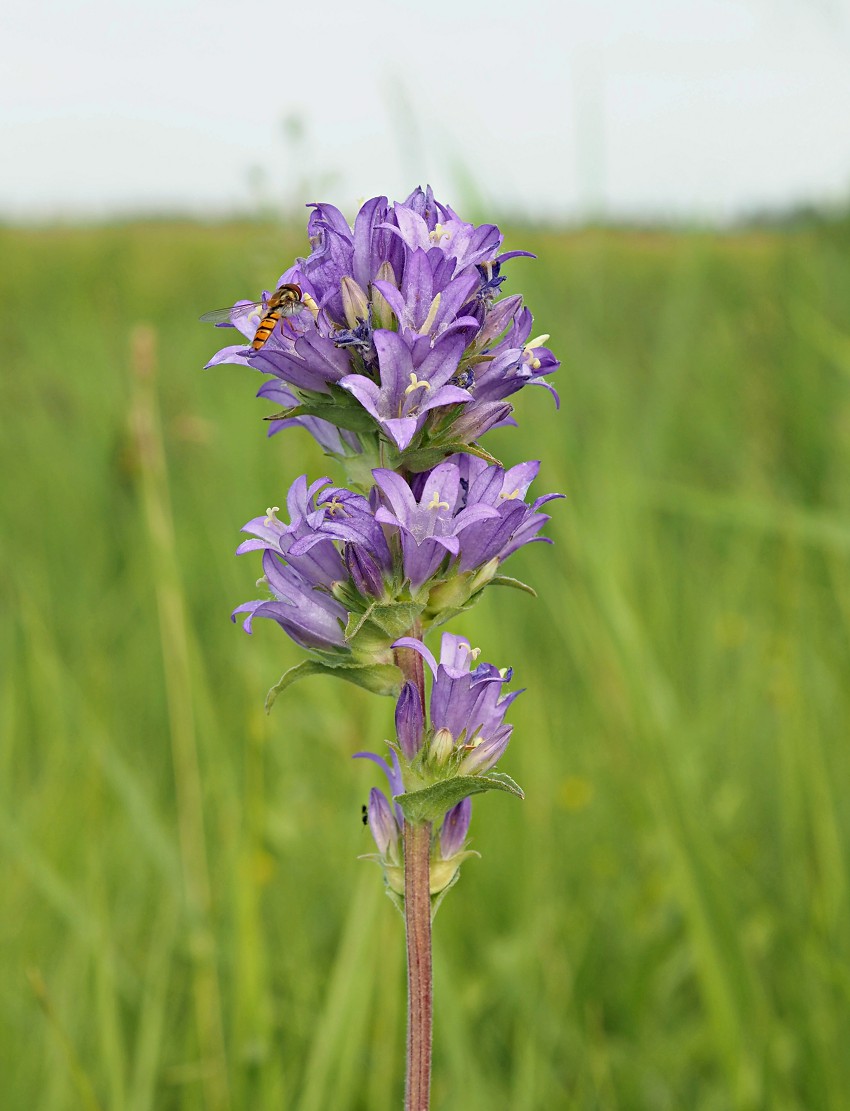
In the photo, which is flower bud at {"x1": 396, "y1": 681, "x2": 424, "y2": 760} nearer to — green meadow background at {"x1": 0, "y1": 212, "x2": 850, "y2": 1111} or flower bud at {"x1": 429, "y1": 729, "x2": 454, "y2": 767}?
flower bud at {"x1": 429, "y1": 729, "x2": 454, "y2": 767}

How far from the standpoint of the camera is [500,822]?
3.17 m

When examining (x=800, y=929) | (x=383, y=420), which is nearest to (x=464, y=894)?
(x=800, y=929)

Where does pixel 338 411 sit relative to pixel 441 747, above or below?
above

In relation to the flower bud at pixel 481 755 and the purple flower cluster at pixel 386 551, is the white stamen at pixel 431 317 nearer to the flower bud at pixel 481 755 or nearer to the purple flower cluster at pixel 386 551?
the purple flower cluster at pixel 386 551

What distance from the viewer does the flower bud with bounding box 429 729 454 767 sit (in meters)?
1.35

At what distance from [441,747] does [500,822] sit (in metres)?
1.91

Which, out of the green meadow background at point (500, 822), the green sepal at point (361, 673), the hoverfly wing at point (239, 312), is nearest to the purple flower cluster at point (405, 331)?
the hoverfly wing at point (239, 312)

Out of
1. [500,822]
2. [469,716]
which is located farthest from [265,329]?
[500,822]

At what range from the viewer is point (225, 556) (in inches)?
169

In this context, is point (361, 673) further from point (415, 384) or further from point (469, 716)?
point (415, 384)

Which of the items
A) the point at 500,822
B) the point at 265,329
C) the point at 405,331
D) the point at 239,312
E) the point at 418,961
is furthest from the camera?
the point at 500,822

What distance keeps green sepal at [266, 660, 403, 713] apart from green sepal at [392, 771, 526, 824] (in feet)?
0.53

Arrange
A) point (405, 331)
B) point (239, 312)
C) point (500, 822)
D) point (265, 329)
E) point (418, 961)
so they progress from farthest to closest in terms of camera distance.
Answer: point (500, 822), point (239, 312), point (265, 329), point (405, 331), point (418, 961)

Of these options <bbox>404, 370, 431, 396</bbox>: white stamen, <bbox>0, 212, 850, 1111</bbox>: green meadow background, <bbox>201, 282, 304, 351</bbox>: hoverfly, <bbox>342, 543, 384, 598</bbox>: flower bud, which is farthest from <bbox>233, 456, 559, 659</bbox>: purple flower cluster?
<bbox>0, 212, 850, 1111</bbox>: green meadow background
